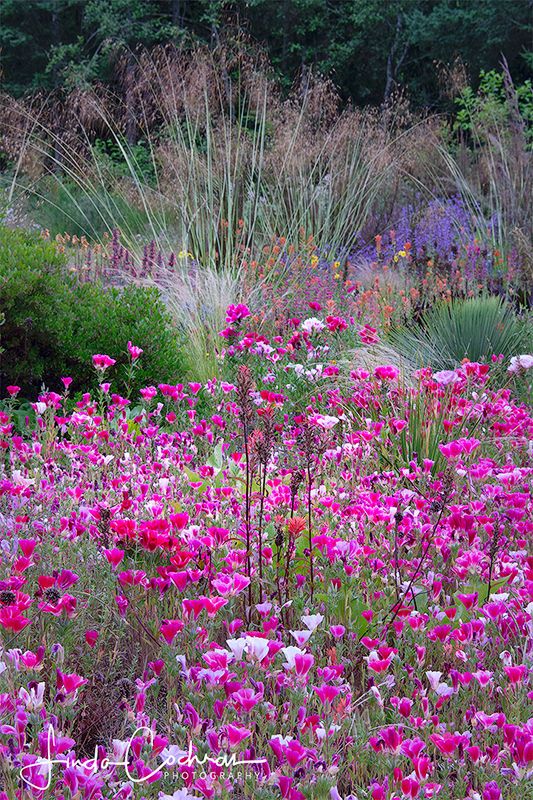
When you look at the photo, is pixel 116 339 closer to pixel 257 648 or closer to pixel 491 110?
pixel 257 648

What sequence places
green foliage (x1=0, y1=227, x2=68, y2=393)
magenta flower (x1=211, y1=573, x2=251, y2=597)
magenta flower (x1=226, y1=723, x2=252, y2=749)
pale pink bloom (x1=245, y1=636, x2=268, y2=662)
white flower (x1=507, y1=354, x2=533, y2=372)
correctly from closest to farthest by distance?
magenta flower (x1=226, y1=723, x2=252, y2=749) → pale pink bloom (x1=245, y1=636, x2=268, y2=662) → magenta flower (x1=211, y1=573, x2=251, y2=597) → white flower (x1=507, y1=354, x2=533, y2=372) → green foliage (x1=0, y1=227, x2=68, y2=393)

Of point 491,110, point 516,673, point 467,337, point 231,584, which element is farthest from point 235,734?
point 491,110

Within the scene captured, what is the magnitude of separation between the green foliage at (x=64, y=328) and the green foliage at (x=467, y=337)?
6.02 feet

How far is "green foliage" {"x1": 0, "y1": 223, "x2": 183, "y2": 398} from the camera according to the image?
4.24 metres

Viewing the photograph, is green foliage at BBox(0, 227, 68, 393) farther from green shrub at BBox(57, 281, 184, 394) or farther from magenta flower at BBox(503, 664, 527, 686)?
magenta flower at BBox(503, 664, 527, 686)

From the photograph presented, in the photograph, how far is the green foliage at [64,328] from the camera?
13.9 feet

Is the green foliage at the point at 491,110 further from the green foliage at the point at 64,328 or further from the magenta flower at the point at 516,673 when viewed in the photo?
the magenta flower at the point at 516,673

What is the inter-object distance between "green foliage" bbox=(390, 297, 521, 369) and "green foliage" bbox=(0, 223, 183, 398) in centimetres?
183

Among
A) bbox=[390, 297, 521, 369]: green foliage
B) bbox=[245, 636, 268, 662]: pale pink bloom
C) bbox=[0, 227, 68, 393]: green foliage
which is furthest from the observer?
bbox=[390, 297, 521, 369]: green foliage

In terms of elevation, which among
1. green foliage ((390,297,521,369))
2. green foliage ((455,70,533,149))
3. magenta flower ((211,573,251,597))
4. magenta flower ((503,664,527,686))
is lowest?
green foliage ((390,297,521,369))

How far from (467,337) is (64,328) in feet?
9.63

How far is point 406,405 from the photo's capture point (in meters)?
3.53

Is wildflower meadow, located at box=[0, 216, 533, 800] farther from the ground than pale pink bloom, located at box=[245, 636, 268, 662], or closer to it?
closer to it

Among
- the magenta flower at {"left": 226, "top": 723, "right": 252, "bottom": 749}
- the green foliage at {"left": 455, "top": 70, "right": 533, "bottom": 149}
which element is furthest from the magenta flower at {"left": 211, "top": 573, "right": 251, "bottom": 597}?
the green foliage at {"left": 455, "top": 70, "right": 533, "bottom": 149}
